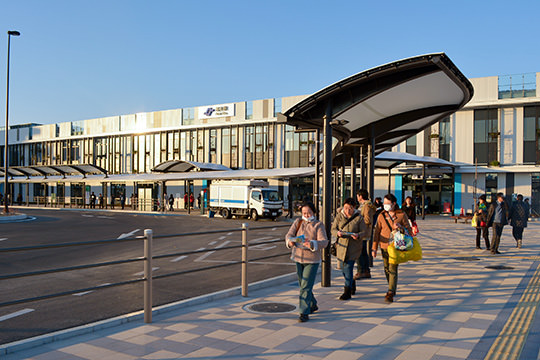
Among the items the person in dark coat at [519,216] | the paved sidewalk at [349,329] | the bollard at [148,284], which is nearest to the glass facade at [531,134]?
the person in dark coat at [519,216]

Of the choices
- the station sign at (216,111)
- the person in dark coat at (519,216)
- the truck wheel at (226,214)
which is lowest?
the truck wheel at (226,214)

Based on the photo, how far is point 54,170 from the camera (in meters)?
48.2

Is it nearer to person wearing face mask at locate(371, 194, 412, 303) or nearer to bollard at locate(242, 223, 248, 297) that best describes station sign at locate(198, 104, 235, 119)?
bollard at locate(242, 223, 248, 297)

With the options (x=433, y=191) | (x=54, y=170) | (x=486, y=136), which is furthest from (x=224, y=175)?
(x=54, y=170)

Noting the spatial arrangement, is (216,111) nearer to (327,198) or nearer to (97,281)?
(97,281)

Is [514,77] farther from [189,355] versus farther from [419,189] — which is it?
[189,355]

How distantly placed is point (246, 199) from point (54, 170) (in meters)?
28.9

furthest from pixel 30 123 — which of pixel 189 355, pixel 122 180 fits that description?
pixel 189 355

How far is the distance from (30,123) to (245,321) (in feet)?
262

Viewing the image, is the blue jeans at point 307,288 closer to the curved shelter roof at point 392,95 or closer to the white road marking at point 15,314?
the curved shelter roof at point 392,95

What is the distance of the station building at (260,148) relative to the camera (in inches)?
1319

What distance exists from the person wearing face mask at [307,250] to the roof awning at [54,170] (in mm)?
39854

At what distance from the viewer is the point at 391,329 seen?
5414 millimetres

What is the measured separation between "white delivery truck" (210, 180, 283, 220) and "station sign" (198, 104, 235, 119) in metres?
18.1
